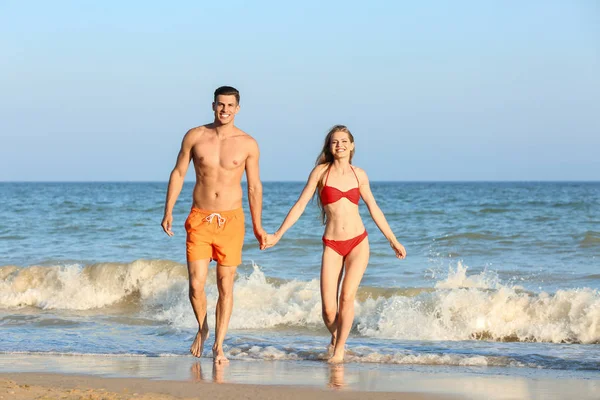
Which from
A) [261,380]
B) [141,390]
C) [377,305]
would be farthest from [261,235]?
[377,305]

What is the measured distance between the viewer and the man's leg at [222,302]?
22.8ft

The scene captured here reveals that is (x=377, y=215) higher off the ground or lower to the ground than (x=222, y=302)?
higher

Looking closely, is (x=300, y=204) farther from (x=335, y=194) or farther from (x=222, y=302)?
(x=222, y=302)

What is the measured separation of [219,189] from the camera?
271 inches

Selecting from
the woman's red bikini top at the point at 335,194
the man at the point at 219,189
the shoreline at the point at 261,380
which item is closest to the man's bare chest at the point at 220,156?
the man at the point at 219,189

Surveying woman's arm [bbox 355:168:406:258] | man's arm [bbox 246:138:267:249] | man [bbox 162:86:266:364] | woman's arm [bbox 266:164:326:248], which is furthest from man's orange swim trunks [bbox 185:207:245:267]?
woman's arm [bbox 355:168:406:258]

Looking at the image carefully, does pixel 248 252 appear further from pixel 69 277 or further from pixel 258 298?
pixel 258 298

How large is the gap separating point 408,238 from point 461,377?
43.1 feet

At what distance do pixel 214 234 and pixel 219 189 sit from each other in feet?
1.24

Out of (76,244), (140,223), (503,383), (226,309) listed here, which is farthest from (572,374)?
(140,223)

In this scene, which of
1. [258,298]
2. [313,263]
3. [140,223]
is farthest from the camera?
[140,223]

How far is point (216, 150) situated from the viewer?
6.88 metres

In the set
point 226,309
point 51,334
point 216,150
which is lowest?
point 51,334

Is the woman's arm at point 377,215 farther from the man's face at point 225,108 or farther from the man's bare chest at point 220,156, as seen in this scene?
the man's face at point 225,108
